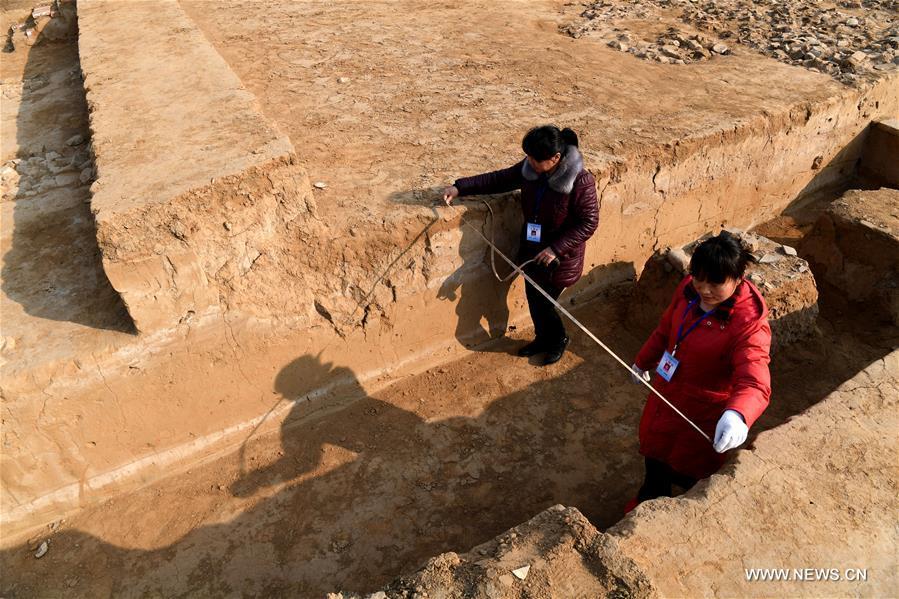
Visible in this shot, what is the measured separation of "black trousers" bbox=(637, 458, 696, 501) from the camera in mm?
3127

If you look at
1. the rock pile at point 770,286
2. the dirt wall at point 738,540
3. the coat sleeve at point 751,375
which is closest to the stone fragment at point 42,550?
the dirt wall at point 738,540

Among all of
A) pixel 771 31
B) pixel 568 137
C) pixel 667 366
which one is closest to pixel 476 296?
pixel 568 137

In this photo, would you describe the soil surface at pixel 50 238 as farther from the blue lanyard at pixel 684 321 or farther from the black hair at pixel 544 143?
the blue lanyard at pixel 684 321

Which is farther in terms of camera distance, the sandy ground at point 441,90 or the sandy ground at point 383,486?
the sandy ground at point 441,90

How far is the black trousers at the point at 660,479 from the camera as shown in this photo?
10.3ft

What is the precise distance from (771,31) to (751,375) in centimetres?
658

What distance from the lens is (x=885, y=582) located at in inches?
91.4

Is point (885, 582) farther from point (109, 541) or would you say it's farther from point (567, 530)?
point (109, 541)

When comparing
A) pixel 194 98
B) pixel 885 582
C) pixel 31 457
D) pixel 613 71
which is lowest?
pixel 31 457

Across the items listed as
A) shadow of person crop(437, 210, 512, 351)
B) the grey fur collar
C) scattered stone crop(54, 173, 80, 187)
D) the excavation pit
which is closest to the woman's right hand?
the excavation pit

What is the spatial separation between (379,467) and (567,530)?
168 cm

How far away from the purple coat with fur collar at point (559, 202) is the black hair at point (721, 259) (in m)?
1.36

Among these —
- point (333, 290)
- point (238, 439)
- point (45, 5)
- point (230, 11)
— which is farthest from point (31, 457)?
point (45, 5)

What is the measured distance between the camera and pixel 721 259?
2.37 metres
